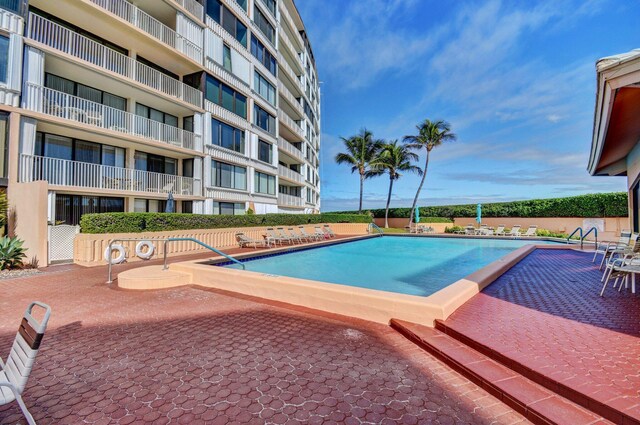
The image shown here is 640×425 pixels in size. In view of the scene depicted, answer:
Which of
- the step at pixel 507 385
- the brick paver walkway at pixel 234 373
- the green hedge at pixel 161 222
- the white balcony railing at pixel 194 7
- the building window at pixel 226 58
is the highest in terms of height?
the white balcony railing at pixel 194 7

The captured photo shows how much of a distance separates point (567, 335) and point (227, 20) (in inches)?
934

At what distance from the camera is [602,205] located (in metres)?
24.1

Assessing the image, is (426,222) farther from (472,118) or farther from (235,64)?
(235,64)

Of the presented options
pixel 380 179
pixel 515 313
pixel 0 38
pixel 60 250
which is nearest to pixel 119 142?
pixel 0 38

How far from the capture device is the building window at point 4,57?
10.9m

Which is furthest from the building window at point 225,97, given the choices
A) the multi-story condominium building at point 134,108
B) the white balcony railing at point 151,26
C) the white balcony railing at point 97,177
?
the white balcony railing at point 97,177

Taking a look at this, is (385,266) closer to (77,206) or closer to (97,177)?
(97,177)

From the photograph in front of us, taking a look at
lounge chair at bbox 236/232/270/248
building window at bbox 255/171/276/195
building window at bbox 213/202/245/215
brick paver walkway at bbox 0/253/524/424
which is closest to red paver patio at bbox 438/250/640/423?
brick paver walkway at bbox 0/253/524/424

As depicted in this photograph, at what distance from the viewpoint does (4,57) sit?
35.9 feet

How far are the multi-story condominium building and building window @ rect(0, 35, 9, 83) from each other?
34 millimetres

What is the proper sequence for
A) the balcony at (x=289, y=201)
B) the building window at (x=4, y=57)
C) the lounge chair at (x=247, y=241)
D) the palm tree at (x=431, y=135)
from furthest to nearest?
the palm tree at (x=431, y=135) → the balcony at (x=289, y=201) → the lounge chair at (x=247, y=241) → the building window at (x=4, y=57)

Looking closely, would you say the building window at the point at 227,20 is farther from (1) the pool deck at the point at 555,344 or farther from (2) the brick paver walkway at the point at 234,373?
(1) the pool deck at the point at 555,344

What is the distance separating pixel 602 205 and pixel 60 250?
34.0 m

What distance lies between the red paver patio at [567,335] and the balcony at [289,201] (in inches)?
878
